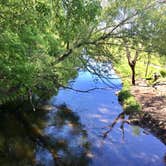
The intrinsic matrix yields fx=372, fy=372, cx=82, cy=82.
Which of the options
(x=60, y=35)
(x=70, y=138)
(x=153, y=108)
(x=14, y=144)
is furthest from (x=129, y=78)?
(x=60, y=35)

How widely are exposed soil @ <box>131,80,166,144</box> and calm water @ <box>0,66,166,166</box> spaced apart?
2.56ft

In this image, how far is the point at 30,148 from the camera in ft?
74.3

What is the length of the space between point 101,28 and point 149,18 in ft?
9.70

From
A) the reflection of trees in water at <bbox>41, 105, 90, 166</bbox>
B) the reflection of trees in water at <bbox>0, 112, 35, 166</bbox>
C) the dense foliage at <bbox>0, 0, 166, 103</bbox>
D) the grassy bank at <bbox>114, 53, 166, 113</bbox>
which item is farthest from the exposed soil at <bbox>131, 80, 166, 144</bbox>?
the reflection of trees in water at <bbox>0, 112, 35, 166</bbox>

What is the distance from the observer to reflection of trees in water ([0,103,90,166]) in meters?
21.1

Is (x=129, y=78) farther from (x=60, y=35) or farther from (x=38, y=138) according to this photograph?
(x=60, y=35)

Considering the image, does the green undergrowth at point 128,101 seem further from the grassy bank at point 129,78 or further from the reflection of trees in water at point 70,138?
the reflection of trees in water at point 70,138

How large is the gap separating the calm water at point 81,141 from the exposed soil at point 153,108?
0.78 m

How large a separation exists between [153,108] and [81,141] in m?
8.90

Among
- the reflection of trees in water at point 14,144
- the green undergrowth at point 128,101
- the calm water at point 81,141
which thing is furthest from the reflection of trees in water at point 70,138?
the green undergrowth at point 128,101

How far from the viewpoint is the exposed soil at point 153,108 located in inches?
1058

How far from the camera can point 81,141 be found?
24.4 meters

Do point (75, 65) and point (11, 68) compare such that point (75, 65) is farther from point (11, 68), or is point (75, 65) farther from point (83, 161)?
point (11, 68)

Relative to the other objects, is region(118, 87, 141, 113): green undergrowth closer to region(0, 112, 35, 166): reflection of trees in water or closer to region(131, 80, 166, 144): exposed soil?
region(131, 80, 166, 144): exposed soil
